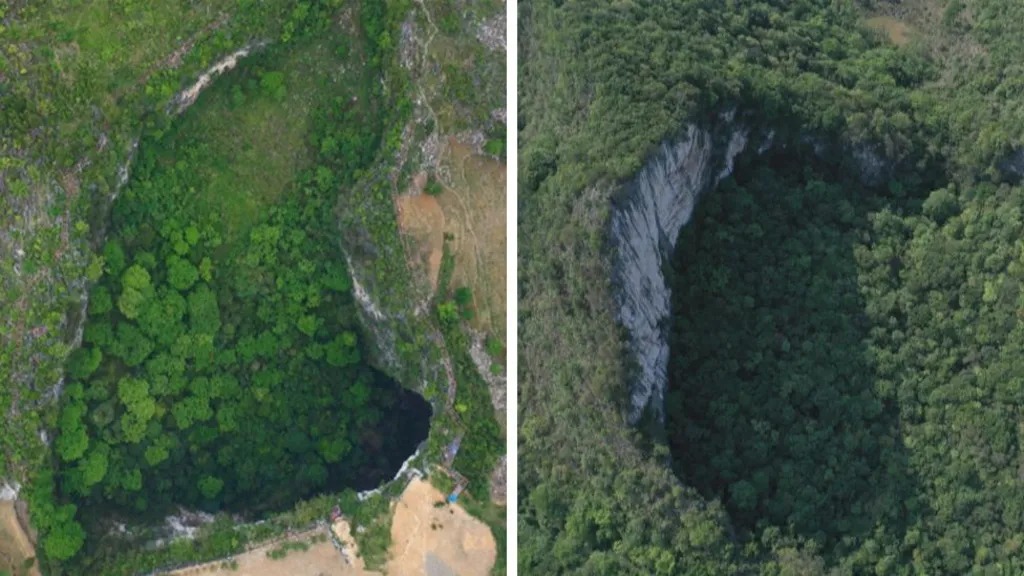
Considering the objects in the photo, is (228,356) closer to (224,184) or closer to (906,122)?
(224,184)

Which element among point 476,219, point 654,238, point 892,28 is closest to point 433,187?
point 476,219

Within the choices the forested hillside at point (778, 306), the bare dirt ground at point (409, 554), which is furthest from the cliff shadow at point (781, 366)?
the bare dirt ground at point (409, 554)

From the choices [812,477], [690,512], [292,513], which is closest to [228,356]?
[292,513]

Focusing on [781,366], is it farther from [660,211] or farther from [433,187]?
[433,187]

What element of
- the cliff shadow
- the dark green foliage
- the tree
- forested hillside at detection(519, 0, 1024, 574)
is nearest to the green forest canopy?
the tree

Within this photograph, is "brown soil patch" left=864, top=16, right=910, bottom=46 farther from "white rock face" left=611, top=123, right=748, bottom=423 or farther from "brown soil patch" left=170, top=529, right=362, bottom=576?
"brown soil patch" left=170, top=529, right=362, bottom=576

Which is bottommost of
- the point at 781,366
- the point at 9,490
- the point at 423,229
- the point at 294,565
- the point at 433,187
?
the point at 294,565

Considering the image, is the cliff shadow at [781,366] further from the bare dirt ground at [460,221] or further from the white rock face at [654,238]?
the bare dirt ground at [460,221]
